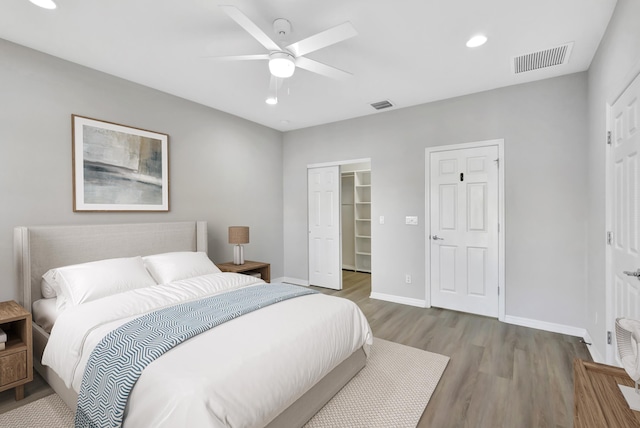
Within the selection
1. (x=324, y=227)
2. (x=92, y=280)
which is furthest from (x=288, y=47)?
(x=324, y=227)

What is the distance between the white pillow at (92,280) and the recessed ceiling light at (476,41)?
138 inches

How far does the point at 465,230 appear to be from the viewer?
3717 mm

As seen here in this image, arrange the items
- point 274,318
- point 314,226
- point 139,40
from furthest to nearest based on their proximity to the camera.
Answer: point 314,226
point 139,40
point 274,318

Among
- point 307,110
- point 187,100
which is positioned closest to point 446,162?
point 307,110

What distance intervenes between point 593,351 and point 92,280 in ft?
14.3

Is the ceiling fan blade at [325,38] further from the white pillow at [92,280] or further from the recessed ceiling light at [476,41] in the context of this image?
the white pillow at [92,280]

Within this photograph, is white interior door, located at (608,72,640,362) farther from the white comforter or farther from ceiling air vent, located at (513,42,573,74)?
the white comforter

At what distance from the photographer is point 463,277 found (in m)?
3.75

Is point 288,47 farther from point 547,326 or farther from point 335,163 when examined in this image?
point 547,326

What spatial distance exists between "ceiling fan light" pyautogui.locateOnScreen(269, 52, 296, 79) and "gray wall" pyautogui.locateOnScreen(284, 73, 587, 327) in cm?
239

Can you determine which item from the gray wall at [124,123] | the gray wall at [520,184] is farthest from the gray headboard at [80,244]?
the gray wall at [520,184]

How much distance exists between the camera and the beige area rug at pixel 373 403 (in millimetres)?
1855

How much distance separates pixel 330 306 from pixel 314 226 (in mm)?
2928

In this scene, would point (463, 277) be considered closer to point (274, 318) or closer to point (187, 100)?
point (274, 318)
